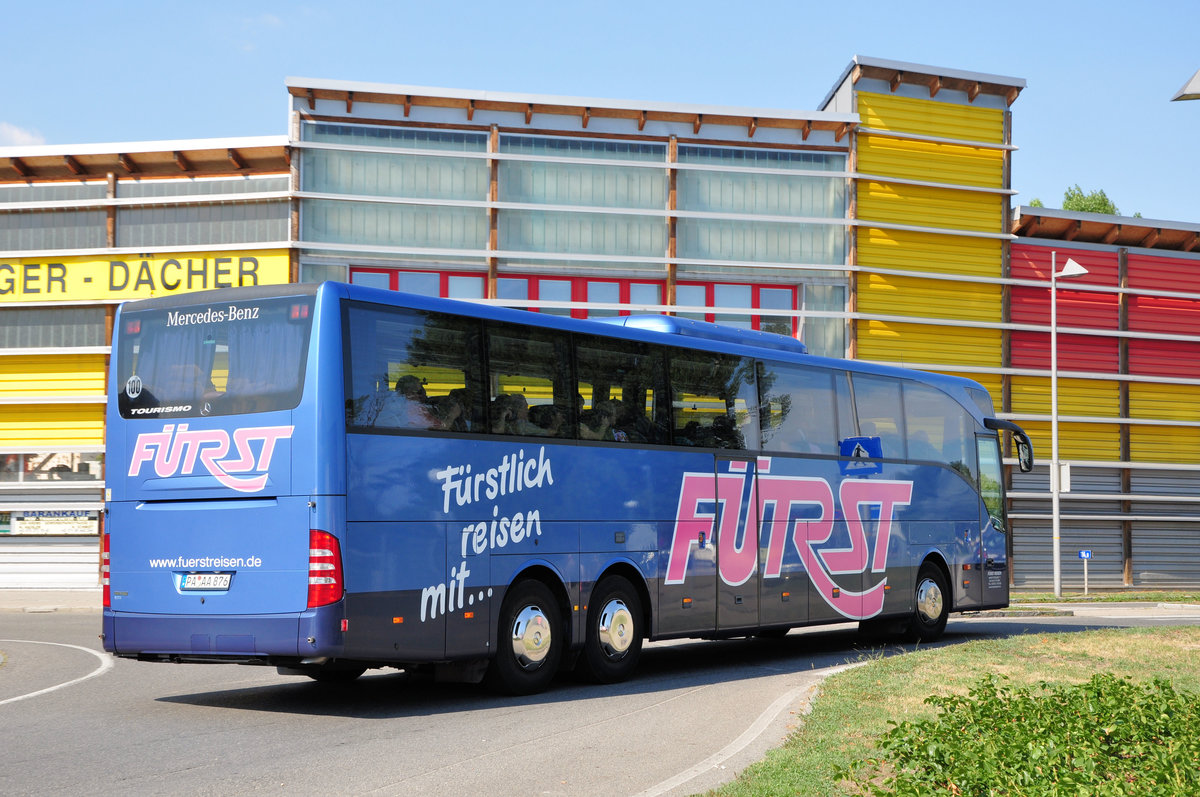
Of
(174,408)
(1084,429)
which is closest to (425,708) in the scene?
(174,408)

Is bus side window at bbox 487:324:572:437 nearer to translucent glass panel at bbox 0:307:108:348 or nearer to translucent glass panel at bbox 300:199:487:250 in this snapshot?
translucent glass panel at bbox 300:199:487:250

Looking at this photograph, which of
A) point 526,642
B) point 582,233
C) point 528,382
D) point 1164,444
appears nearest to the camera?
point 526,642

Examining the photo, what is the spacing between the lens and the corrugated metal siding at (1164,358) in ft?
136

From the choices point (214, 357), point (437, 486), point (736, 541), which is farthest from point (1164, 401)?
point (214, 357)

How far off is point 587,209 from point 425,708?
82.8 ft

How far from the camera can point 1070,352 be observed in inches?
1598

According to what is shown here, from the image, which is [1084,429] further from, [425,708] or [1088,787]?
[1088,787]

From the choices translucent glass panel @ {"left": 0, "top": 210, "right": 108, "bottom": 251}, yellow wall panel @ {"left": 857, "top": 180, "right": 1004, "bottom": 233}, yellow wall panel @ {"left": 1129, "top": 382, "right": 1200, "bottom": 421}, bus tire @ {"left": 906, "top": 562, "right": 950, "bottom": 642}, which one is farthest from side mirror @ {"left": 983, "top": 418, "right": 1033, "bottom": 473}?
translucent glass panel @ {"left": 0, "top": 210, "right": 108, "bottom": 251}

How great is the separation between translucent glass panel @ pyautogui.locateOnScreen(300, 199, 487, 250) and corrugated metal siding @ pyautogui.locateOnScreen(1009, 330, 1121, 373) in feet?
54.7

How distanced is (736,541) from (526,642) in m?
3.69

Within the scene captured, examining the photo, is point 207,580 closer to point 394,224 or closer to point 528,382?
point 528,382

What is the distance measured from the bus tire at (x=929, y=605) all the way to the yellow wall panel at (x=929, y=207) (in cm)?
2005

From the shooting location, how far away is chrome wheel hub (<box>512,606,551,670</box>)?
1204 centimetres

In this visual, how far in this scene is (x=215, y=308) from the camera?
11.1m
